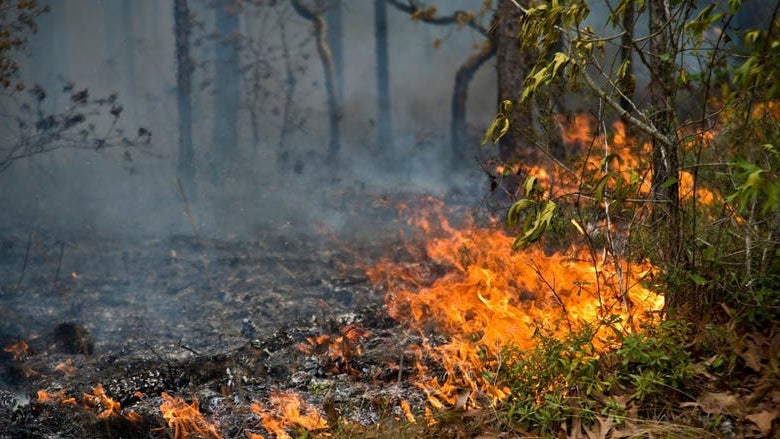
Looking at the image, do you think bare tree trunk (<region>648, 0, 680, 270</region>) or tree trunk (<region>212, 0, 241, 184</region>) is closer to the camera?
bare tree trunk (<region>648, 0, 680, 270</region>)

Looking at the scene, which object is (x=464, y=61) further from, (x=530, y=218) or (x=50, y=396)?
(x=530, y=218)

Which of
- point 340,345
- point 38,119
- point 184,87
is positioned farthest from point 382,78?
point 340,345

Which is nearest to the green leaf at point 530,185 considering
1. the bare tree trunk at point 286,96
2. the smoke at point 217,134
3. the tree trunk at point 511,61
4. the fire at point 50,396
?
the fire at point 50,396

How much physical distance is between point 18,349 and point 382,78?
35.0ft

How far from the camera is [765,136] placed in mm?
3338

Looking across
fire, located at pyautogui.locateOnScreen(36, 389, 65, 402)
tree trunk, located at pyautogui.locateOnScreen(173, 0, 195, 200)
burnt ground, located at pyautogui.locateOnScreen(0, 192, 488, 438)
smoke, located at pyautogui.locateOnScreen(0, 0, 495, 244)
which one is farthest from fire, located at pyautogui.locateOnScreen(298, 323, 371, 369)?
tree trunk, located at pyautogui.locateOnScreen(173, 0, 195, 200)

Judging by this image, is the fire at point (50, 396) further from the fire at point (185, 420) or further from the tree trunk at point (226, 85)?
the tree trunk at point (226, 85)

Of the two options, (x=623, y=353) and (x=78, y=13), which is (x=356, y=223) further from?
(x=623, y=353)

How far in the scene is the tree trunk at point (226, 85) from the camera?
1356cm

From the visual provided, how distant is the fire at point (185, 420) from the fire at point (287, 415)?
31 cm

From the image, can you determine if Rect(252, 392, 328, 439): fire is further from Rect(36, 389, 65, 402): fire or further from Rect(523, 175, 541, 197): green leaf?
Rect(523, 175, 541, 197): green leaf

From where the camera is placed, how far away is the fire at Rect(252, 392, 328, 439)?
3728 mm

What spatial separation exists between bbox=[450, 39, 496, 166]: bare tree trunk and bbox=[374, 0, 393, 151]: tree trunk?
1453mm

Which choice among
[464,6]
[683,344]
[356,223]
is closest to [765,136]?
[683,344]
